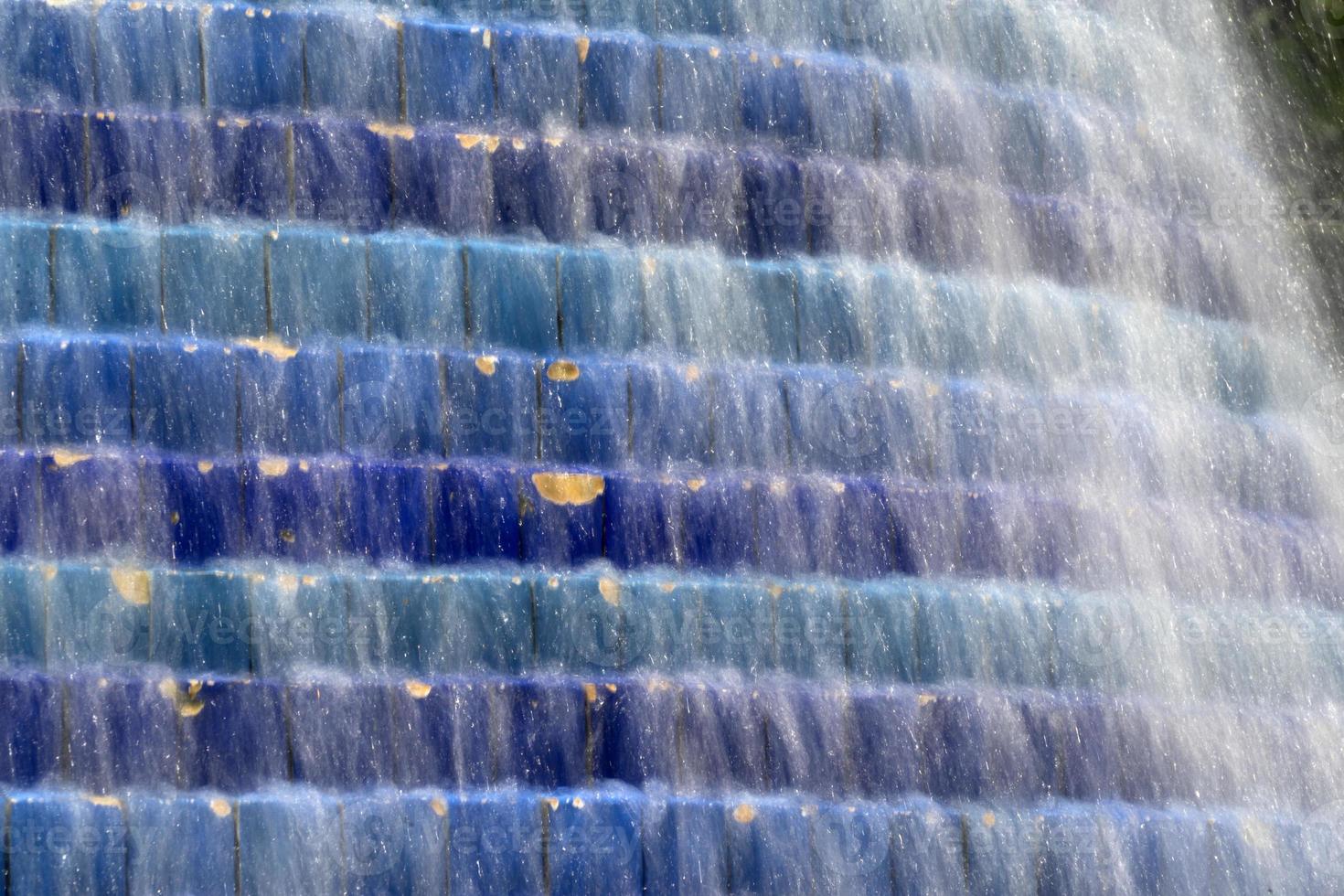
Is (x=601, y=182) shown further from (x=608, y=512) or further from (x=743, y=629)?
(x=743, y=629)

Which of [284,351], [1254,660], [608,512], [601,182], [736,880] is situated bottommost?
[736,880]

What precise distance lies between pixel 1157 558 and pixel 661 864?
6.99 feet

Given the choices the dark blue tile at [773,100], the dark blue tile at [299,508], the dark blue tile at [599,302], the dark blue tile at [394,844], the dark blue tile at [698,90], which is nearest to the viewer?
the dark blue tile at [394,844]

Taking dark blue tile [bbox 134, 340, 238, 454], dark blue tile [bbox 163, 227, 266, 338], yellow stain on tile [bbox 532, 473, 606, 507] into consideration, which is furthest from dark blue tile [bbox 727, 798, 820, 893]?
dark blue tile [bbox 163, 227, 266, 338]

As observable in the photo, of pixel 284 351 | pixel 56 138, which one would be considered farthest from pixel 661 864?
pixel 56 138

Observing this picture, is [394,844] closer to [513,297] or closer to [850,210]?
[513,297]

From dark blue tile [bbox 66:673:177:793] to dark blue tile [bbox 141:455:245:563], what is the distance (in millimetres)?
390

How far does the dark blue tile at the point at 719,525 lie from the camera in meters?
5.79

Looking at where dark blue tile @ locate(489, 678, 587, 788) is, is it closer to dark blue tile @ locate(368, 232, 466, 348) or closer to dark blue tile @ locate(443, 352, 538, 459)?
dark blue tile @ locate(443, 352, 538, 459)

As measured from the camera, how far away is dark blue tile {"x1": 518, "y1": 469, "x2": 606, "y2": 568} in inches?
222

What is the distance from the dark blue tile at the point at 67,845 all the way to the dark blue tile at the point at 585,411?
1627mm

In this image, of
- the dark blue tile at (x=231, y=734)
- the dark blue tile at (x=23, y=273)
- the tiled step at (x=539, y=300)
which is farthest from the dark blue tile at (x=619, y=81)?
the dark blue tile at (x=231, y=734)

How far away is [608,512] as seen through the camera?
225 inches

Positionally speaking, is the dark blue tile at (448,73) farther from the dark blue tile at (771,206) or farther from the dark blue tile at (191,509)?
the dark blue tile at (191,509)
